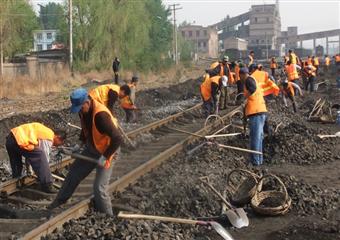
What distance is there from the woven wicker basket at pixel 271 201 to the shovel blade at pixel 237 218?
350 millimetres

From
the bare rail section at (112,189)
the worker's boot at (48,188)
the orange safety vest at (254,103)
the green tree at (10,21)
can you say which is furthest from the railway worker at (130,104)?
the green tree at (10,21)

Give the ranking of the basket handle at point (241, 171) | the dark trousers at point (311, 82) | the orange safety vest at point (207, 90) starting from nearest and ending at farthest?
1. the basket handle at point (241, 171)
2. the orange safety vest at point (207, 90)
3. the dark trousers at point (311, 82)

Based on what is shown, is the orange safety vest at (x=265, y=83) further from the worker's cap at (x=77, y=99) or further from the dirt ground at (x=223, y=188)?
the worker's cap at (x=77, y=99)

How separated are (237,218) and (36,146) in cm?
306

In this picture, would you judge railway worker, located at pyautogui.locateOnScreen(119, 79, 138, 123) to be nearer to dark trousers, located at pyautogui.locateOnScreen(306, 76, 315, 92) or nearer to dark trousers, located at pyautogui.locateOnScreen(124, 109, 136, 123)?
dark trousers, located at pyautogui.locateOnScreen(124, 109, 136, 123)

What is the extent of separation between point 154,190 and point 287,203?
79.3 inches

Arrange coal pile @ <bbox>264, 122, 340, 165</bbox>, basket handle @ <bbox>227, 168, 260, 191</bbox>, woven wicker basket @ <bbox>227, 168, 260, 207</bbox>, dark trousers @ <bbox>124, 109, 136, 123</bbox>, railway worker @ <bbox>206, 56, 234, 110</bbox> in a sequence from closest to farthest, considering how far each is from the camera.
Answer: woven wicker basket @ <bbox>227, 168, 260, 207</bbox> → basket handle @ <bbox>227, 168, 260, 191</bbox> → coal pile @ <bbox>264, 122, 340, 165</bbox> → railway worker @ <bbox>206, 56, 234, 110</bbox> → dark trousers @ <bbox>124, 109, 136, 123</bbox>

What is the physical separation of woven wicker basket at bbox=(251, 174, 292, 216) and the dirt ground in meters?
0.11

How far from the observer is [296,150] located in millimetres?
10180

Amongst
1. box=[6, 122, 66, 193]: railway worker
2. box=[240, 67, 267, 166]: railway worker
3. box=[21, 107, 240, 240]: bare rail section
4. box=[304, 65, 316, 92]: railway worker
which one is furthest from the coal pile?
box=[304, 65, 316, 92]: railway worker

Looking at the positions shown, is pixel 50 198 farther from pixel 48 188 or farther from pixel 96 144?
pixel 96 144

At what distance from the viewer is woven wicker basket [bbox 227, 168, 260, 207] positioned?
6.78 meters

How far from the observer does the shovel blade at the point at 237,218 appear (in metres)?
6.07

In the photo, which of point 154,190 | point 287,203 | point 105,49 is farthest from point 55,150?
point 105,49
